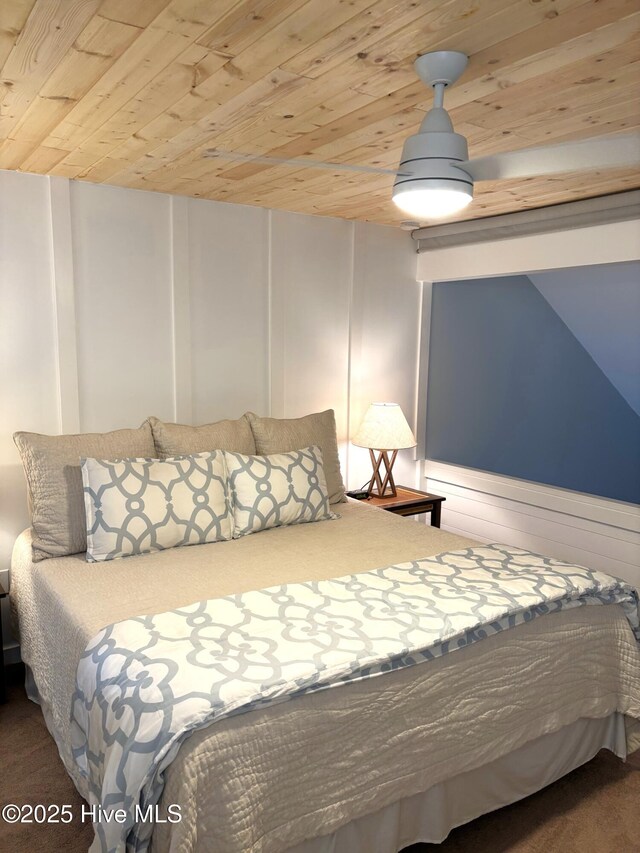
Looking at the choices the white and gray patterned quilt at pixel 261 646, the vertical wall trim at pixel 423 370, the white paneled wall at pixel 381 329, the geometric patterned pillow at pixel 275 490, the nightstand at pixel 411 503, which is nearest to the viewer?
the white and gray patterned quilt at pixel 261 646

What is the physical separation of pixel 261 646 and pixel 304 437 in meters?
1.64

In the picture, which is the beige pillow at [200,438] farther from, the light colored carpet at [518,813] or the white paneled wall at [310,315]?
the light colored carpet at [518,813]

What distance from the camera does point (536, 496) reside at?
3.87m

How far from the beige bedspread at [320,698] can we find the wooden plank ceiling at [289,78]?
5.06 ft

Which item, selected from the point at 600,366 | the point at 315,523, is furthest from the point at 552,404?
the point at 315,523

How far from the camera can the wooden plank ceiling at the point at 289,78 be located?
1.49 metres

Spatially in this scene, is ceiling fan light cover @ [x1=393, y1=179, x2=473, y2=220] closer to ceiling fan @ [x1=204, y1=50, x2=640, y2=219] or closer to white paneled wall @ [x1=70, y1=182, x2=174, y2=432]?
ceiling fan @ [x1=204, y1=50, x2=640, y2=219]

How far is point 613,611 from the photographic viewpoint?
92.0 inches

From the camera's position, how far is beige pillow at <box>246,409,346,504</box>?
3262 mm

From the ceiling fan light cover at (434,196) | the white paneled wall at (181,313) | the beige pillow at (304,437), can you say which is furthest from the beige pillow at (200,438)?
the ceiling fan light cover at (434,196)

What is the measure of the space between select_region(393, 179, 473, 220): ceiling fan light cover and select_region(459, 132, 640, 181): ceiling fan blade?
5 centimetres

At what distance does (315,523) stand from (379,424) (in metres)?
0.97

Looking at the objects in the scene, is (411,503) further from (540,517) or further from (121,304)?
(121,304)

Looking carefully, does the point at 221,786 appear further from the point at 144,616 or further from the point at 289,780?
the point at 144,616
